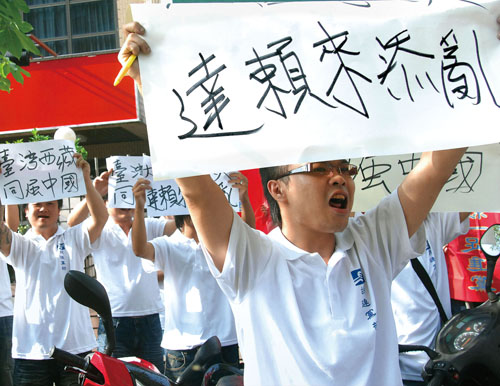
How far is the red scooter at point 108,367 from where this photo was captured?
1.97 meters

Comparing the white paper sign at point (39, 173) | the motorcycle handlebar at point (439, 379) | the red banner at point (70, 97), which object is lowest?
the motorcycle handlebar at point (439, 379)

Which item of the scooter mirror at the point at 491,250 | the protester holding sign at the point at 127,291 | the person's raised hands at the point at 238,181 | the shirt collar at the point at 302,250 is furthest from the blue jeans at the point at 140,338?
the scooter mirror at the point at 491,250

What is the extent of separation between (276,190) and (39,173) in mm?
2880

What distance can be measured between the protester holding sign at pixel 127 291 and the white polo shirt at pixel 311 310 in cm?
317

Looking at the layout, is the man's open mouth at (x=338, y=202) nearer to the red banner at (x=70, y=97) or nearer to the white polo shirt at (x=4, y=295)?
the white polo shirt at (x=4, y=295)

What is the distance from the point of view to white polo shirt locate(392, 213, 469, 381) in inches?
130

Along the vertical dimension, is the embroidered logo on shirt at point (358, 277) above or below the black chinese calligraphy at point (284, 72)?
below

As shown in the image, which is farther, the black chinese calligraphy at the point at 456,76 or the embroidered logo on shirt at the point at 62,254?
the embroidered logo on shirt at the point at 62,254

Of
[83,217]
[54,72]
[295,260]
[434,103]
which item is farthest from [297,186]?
[54,72]

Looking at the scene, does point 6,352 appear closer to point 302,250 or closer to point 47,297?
point 47,297

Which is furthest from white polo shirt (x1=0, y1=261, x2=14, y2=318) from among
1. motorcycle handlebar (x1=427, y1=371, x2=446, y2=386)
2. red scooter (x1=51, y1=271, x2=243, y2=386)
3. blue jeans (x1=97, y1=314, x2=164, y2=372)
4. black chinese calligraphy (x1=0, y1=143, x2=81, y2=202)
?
motorcycle handlebar (x1=427, y1=371, x2=446, y2=386)

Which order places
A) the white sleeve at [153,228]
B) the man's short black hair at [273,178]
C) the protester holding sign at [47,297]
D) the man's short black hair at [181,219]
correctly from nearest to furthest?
the man's short black hair at [273,178]
the protester holding sign at [47,297]
the man's short black hair at [181,219]
the white sleeve at [153,228]

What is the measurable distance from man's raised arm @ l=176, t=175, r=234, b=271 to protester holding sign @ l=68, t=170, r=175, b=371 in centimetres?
321

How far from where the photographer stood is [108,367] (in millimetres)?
2016
